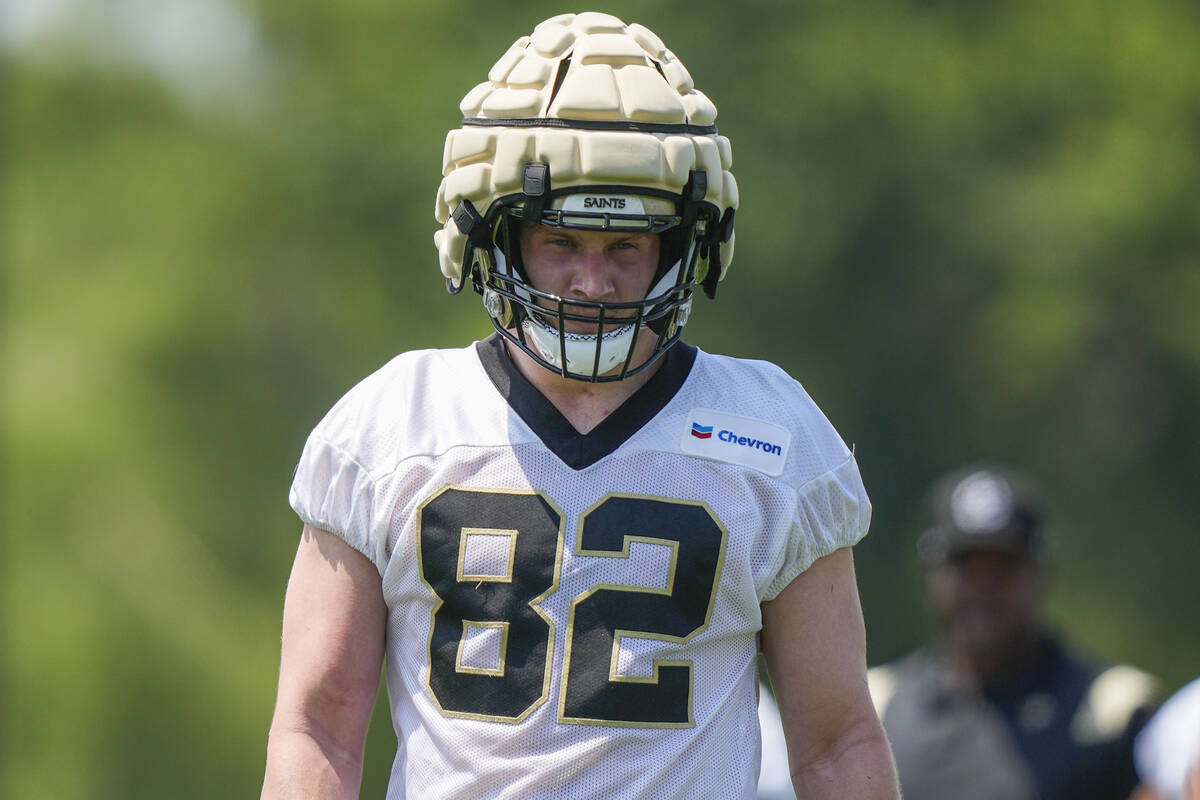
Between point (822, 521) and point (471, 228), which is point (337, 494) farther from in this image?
point (822, 521)

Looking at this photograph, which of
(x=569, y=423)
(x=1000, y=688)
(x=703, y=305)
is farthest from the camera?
(x=703, y=305)

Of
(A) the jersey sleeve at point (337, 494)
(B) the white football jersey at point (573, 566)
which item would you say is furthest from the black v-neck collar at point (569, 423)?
(A) the jersey sleeve at point (337, 494)

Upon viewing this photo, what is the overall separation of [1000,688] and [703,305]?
6305 millimetres

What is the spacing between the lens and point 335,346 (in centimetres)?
1212

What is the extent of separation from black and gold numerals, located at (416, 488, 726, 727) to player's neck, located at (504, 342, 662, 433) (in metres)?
0.16

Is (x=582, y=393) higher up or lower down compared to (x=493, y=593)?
higher up

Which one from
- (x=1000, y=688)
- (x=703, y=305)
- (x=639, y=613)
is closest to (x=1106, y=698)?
(x=1000, y=688)

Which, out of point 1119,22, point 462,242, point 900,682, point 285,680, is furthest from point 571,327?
point 1119,22

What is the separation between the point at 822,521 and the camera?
2.66 metres

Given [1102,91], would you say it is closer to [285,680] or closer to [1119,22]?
[1119,22]

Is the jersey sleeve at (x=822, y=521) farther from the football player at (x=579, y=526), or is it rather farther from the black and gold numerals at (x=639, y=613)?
the black and gold numerals at (x=639, y=613)

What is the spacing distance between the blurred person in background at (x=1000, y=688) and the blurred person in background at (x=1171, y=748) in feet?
0.88

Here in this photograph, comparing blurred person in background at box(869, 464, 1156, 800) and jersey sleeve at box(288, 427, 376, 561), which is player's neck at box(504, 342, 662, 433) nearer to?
jersey sleeve at box(288, 427, 376, 561)

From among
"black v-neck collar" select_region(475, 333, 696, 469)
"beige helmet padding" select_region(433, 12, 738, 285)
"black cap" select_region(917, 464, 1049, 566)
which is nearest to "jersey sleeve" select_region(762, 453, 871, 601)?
"black v-neck collar" select_region(475, 333, 696, 469)
